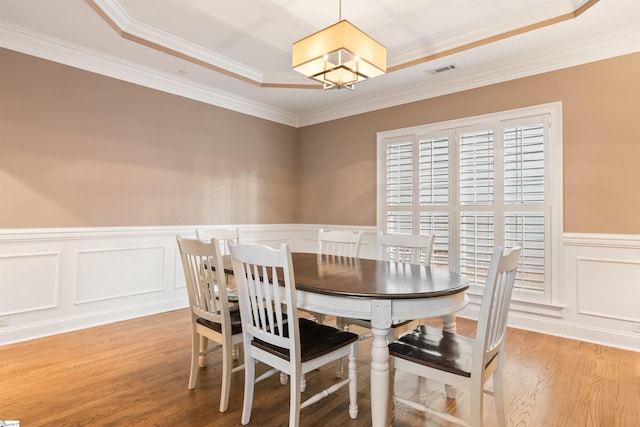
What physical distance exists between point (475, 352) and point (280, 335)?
0.88 meters

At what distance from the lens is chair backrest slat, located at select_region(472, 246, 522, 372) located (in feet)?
4.72

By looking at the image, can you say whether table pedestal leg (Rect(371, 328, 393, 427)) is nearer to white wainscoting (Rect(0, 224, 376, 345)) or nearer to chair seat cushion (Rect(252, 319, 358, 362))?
chair seat cushion (Rect(252, 319, 358, 362))

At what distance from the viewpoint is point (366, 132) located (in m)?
4.66

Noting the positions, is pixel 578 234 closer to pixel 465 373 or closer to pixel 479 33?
pixel 479 33

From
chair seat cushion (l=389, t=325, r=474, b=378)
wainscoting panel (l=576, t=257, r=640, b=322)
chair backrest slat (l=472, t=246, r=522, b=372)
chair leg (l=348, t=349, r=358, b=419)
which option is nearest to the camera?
chair backrest slat (l=472, t=246, r=522, b=372)

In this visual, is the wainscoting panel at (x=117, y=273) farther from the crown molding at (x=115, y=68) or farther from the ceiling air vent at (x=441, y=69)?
the ceiling air vent at (x=441, y=69)

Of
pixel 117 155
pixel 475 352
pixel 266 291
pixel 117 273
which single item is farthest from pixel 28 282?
pixel 475 352

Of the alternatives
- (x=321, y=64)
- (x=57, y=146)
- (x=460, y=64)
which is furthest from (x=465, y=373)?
(x=57, y=146)

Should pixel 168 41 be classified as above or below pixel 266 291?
above

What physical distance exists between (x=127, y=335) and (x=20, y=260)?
3.65 ft

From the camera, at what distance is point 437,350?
1684 millimetres

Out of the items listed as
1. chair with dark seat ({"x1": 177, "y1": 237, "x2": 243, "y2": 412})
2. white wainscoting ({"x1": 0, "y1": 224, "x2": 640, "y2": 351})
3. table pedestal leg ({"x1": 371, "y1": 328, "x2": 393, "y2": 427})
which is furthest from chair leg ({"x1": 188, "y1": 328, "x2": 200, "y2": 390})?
white wainscoting ({"x1": 0, "y1": 224, "x2": 640, "y2": 351})

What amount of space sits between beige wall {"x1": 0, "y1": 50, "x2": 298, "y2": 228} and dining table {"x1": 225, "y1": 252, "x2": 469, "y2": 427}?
105 inches

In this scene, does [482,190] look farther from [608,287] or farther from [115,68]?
[115,68]
